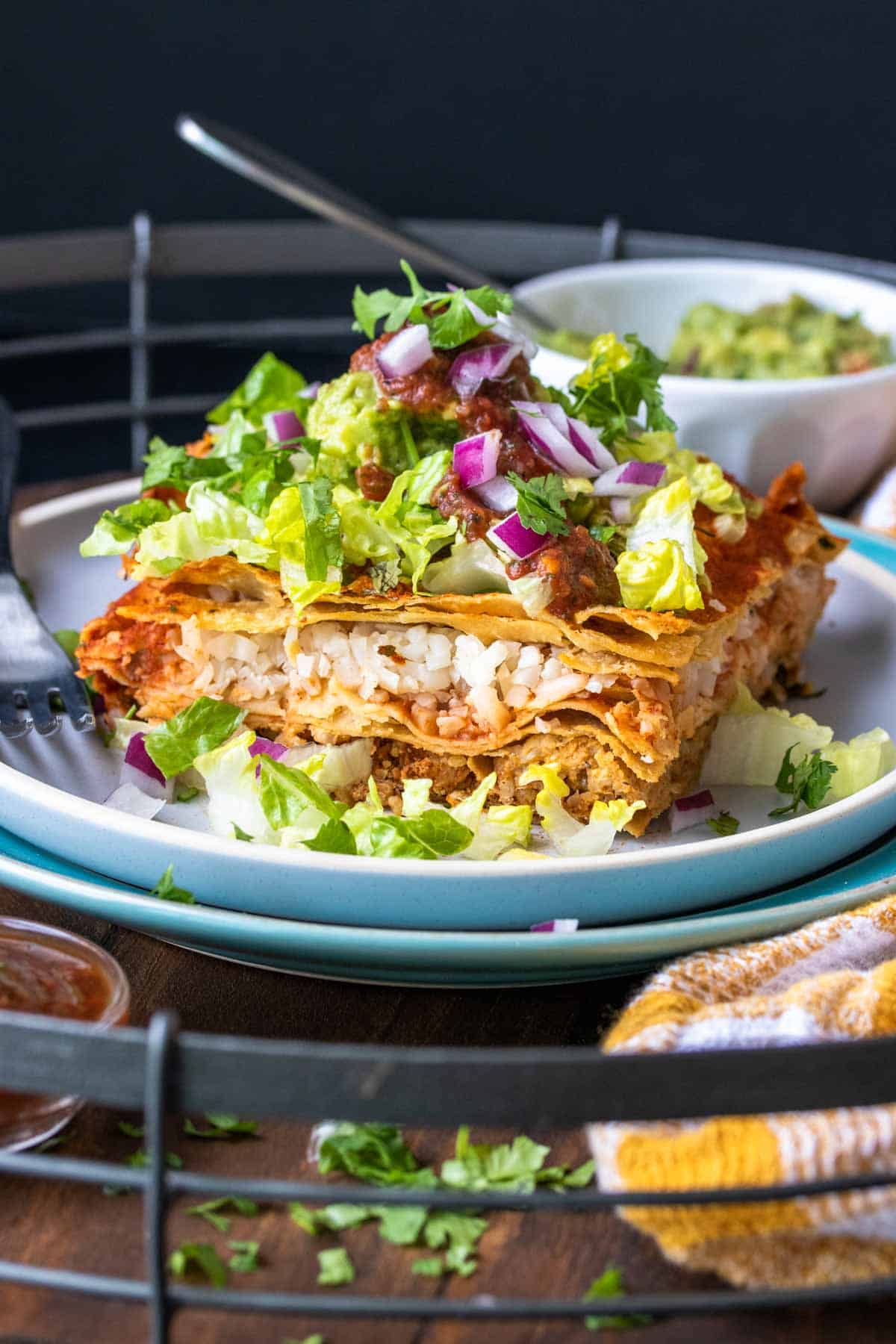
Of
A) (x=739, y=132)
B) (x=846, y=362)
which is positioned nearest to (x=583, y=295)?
(x=846, y=362)

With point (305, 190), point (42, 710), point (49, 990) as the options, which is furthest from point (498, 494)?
point (305, 190)

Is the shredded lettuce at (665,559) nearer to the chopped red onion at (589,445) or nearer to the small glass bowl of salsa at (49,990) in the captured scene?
the chopped red onion at (589,445)

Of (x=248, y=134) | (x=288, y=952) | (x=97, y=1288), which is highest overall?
(x=97, y=1288)

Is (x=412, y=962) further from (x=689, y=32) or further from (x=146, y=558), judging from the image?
(x=689, y=32)

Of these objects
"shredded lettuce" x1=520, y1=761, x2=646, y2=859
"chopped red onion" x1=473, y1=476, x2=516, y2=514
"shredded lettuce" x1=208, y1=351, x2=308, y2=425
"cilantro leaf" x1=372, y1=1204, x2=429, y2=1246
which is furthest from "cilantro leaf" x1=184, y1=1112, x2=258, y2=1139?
"shredded lettuce" x1=208, y1=351, x2=308, y2=425

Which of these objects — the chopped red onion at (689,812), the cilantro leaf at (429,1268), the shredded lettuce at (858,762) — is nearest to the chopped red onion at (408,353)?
the chopped red onion at (689,812)

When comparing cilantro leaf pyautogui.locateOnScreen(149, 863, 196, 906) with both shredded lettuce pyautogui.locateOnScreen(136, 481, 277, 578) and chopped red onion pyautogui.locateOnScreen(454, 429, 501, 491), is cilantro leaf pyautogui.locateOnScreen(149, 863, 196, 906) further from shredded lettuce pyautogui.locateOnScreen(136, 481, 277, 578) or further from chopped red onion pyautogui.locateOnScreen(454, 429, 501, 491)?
chopped red onion pyautogui.locateOnScreen(454, 429, 501, 491)
